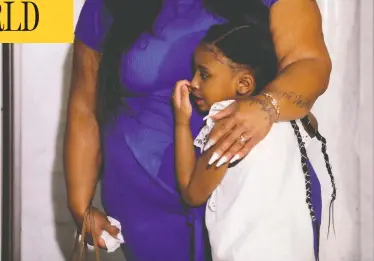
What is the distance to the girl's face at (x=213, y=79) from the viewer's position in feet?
2.64

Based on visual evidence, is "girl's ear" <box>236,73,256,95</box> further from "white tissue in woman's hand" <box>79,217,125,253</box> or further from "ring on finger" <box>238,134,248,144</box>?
"white tissue in woman's hand" <box>79,217,125,253</box>

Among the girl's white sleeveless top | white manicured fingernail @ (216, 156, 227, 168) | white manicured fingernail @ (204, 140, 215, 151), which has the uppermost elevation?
white manicured fingernail @ (204, 140, 215, 151)

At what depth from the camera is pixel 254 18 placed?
823 mm

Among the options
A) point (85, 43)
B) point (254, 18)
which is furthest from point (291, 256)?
point (85, 43)

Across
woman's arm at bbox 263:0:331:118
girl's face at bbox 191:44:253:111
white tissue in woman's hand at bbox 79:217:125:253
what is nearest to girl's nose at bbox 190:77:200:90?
girl's face at bbox 191:44:253:111

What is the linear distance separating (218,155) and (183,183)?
100mm

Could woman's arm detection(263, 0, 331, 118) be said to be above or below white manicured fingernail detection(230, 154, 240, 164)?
above

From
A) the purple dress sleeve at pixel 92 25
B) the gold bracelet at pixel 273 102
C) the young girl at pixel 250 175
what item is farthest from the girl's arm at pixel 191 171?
the purple dress sleeve at pixel 92 25

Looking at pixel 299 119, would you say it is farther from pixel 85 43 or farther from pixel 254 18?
pixel 85 43

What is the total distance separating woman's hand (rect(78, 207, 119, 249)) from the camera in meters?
0.92

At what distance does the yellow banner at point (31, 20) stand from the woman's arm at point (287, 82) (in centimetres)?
36

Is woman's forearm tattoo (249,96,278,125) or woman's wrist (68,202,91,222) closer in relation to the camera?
woman's forearm tattoo (249,96,278,125)

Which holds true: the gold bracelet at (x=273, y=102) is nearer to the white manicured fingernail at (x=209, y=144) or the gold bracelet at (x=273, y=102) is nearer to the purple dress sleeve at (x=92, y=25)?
the white manicured fingernail at (x=209, y=144)

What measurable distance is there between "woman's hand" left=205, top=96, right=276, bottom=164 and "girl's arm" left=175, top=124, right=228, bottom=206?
0.03 metres
